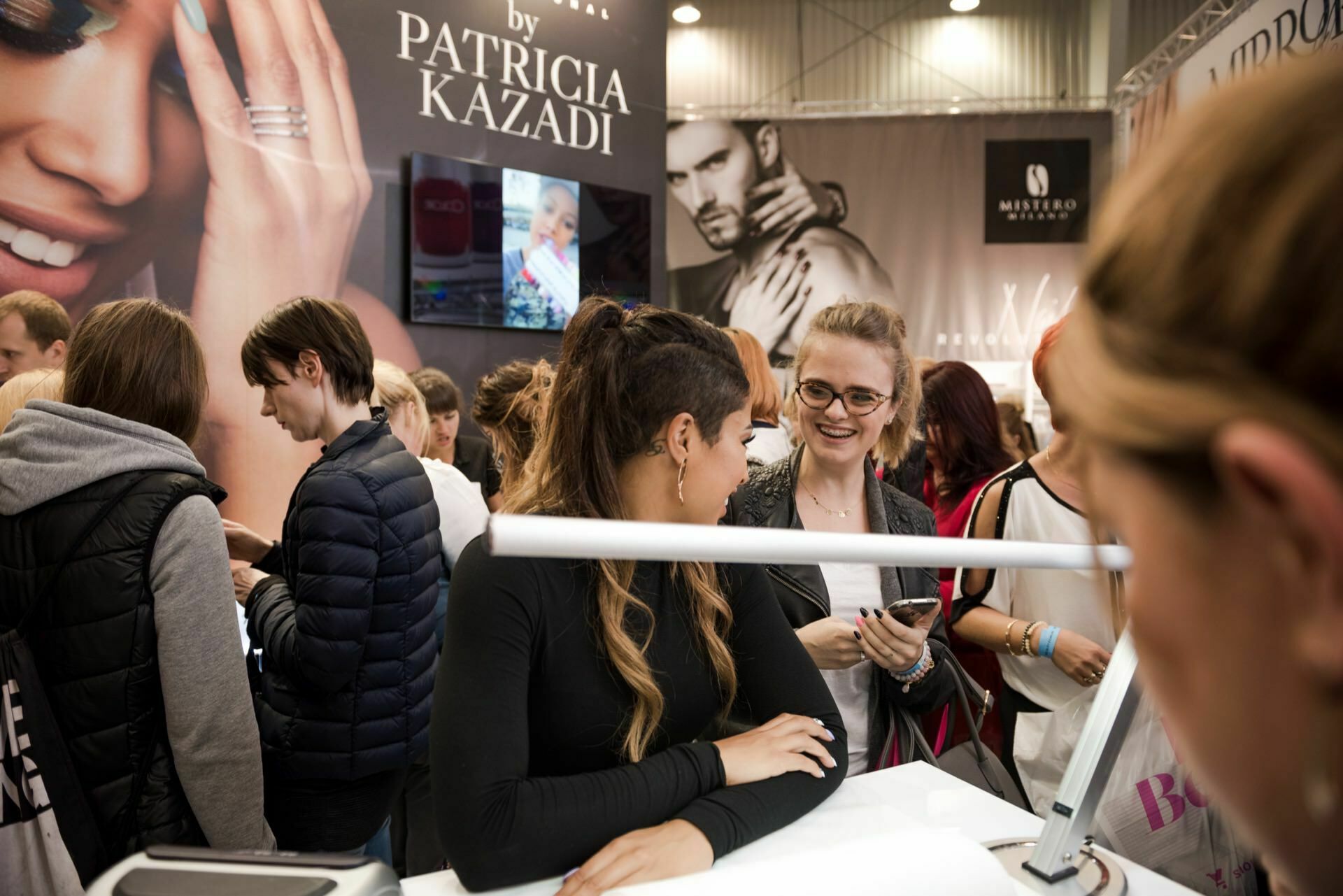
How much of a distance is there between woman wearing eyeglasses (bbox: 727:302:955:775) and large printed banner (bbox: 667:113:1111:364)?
6.76 meters

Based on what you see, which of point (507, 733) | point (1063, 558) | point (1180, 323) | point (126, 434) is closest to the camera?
point (1180, 323)

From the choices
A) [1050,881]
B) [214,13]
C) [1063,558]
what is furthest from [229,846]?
[214,13]

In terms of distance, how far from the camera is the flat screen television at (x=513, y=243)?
480 centimetres

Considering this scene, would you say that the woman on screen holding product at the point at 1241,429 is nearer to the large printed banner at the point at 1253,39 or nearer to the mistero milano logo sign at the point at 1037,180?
the large printed banner at the point at 1253,39

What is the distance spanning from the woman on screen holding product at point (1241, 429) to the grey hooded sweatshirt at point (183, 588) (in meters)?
1.64

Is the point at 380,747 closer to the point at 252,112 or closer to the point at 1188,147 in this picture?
the point at 1188,147

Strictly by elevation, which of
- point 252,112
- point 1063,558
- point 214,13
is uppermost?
point 214,13

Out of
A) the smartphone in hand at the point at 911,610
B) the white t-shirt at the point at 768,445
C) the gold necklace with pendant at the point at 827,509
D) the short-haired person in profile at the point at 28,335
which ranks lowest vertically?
the smartphone in hand at the point at 911,610

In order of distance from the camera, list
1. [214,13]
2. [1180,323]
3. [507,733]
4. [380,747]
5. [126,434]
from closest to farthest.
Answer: [1180,323] < [507,733] < [126,434] < [380,747] < [214,13]

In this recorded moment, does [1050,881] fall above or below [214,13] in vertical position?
below

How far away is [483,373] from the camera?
507 centimetres

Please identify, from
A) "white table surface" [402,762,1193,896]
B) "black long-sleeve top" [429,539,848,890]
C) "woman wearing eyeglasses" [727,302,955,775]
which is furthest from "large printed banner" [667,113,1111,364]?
"white table surface" [402,762,1193,896]

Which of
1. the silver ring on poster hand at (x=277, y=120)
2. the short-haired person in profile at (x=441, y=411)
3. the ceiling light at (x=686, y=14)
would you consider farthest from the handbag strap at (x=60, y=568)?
the ceiling light at (x=686, y=14)

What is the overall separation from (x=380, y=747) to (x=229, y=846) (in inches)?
13.6
